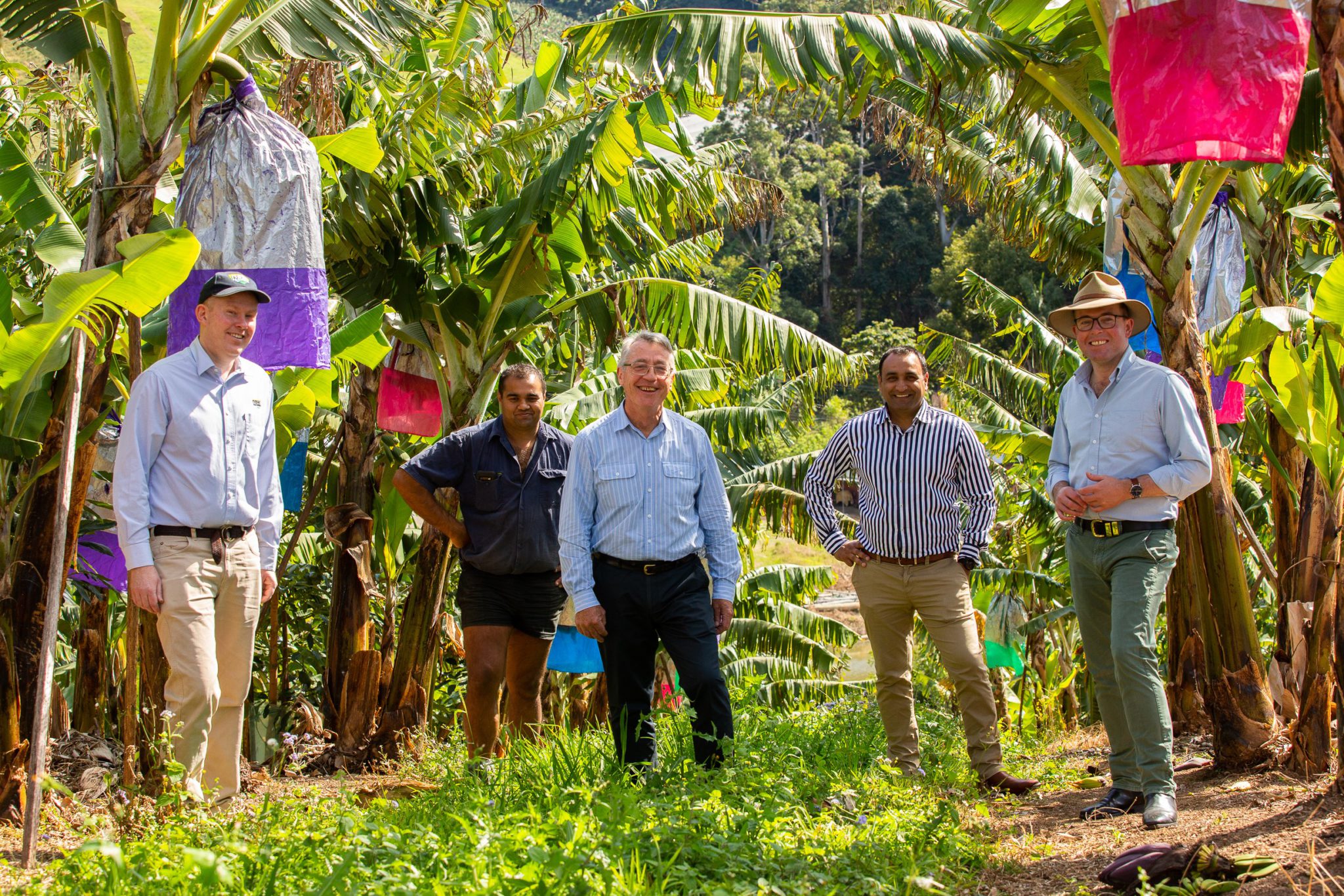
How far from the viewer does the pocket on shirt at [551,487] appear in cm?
588

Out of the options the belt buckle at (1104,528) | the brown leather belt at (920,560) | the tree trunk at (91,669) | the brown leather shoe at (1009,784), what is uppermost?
the belt buckle at (1104,528)

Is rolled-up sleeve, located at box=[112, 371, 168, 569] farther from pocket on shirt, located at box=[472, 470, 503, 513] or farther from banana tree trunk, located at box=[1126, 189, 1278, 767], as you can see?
banana tree trunk, located at box=[1126, 189, 1278, 767]

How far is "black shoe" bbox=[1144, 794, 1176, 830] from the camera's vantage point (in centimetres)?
448

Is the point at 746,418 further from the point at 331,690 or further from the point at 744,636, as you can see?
the point at 331,690

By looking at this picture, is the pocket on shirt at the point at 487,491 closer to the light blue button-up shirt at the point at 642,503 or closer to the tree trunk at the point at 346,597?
the light blue button-up shirt at the point at 642,503

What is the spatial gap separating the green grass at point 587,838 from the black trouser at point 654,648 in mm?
169

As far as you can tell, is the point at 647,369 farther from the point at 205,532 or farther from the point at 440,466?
the point at 205,532

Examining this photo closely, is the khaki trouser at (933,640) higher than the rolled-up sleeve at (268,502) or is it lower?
lower

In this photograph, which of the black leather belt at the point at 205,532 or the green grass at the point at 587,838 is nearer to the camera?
the green grass at the point at 587,838

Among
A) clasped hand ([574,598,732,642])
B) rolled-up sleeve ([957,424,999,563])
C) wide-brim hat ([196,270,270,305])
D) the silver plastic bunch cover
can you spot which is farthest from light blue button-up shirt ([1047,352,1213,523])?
wide-brim hat ([196,270,270,305])

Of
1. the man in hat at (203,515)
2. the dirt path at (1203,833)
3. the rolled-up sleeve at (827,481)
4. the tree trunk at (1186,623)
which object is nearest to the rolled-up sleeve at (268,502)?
the man in hat at (203,515)

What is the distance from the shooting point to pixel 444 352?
824cm

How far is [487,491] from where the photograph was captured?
19.1ft

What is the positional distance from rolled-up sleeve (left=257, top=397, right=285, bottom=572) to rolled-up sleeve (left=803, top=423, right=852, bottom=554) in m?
2.53
